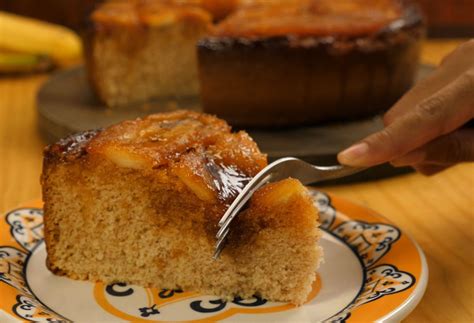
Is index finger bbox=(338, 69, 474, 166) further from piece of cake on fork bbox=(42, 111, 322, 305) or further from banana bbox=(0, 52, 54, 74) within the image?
banana bbox=(0, 52, 54, 74)

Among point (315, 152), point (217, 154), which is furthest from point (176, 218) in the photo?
point (315, 152)

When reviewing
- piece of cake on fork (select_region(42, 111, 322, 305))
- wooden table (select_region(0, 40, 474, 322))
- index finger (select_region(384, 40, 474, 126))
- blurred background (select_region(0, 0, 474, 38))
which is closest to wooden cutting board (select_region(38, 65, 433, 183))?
wooden table (select_region(0, 40, 474, 322))

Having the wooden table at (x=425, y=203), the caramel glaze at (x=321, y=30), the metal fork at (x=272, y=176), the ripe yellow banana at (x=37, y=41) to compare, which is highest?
the caramel glaze at (x=321, y=30)

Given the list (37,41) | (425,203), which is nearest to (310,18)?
(425,203)

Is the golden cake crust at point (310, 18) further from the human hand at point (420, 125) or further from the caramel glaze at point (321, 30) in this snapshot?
the human hand at point (420, 125)

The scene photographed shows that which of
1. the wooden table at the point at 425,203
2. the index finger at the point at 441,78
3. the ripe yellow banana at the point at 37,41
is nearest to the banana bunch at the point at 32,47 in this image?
the ripe yellow banana at the point at 37,41

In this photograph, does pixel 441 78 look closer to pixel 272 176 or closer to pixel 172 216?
pixel 272 176

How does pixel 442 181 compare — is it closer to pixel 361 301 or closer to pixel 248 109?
pixel 248 109
